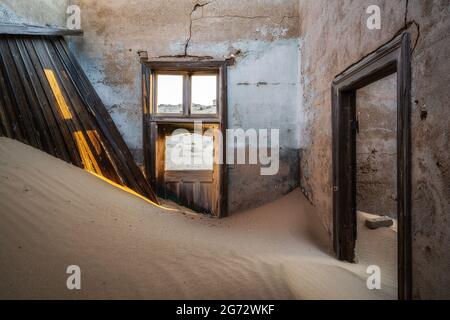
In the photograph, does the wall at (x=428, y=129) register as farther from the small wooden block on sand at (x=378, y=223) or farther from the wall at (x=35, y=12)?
the wall at (x=35, y=12)

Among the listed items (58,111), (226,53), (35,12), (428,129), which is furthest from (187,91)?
(428,129)

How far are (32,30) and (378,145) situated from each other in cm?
582

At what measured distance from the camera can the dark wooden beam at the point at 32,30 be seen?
3.96m

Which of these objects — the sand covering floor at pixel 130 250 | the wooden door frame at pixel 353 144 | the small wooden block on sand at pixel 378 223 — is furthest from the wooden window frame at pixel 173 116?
the small wooden block on sand at pixel 378 223

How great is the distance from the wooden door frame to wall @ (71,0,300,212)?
1.89 meters

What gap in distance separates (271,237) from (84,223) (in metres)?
2.34

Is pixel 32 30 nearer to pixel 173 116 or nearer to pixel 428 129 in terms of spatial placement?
pixel 173 116

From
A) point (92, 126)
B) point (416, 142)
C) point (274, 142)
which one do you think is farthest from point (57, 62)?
point (416, 142)

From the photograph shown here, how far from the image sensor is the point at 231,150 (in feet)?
16.5

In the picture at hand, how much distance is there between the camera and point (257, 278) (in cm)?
211

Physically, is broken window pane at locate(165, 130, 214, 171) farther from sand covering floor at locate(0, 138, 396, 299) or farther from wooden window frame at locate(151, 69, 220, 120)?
sand covering floor at locate(0, 138, 396, 299)

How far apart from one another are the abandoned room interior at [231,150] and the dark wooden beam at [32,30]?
30mm

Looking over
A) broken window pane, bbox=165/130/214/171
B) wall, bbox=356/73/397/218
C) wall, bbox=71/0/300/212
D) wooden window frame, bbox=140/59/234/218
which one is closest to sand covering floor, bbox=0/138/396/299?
wall, bbox=356/73/397/218
